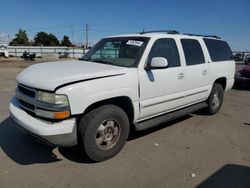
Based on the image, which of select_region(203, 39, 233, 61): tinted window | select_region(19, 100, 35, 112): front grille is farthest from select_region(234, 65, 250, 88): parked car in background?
select_region(19, 100, 35, 112): front grille

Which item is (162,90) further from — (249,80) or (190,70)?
(249,80)

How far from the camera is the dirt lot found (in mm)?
3154

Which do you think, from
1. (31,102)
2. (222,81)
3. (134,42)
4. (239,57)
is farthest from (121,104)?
(239,57)

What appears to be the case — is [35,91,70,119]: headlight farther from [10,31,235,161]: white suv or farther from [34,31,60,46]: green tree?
[34,31,60,46]: green tree

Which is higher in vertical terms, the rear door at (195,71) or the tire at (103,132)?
the rear door at (195,71)

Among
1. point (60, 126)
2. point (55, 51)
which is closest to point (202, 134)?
point (60, 126)

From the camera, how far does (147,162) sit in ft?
12.0

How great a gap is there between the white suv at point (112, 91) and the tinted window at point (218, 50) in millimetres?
384

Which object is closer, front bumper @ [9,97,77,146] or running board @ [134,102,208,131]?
front bumper @ [9,97,77,146]

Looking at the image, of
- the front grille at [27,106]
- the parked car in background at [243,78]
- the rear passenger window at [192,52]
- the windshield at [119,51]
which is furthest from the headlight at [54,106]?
the parked car in background at [243,78]

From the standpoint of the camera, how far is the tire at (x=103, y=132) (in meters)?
3.33

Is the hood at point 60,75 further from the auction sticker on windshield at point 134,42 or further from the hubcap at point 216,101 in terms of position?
the hubcap at point 216,101

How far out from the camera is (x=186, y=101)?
4988 mm

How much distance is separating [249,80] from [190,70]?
22.2ft
